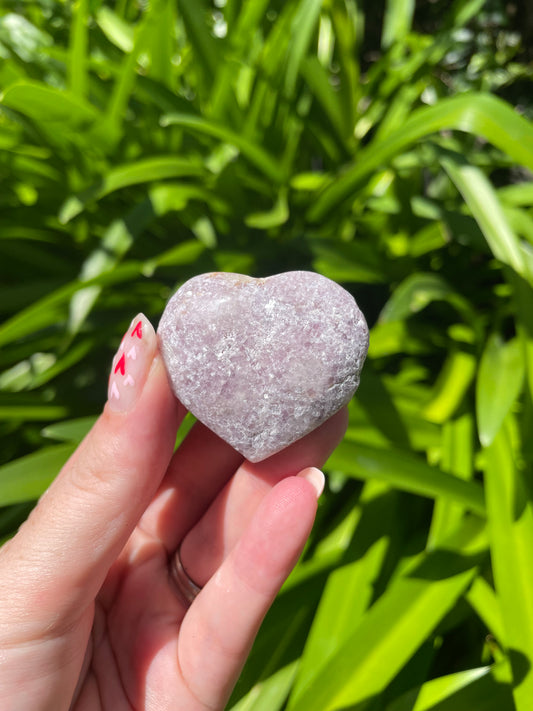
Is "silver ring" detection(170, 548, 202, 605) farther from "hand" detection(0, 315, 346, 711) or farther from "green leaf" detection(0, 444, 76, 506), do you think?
"green leaf" detection(0, 444, 76, 506)

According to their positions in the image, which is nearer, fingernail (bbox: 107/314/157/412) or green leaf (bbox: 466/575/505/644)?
fingernail (bbox: 107/314/157/412)

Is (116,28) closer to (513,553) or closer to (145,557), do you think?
(145,557)

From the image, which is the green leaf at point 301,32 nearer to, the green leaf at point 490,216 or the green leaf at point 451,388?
the green leaf at point 490,216

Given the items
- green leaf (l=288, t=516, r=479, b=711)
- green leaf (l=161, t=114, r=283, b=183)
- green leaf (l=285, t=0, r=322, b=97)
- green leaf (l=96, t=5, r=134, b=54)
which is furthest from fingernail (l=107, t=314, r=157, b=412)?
green leaf (l=96, t=5, r=134, b=54)

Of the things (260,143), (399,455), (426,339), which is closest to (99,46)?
(260,143)

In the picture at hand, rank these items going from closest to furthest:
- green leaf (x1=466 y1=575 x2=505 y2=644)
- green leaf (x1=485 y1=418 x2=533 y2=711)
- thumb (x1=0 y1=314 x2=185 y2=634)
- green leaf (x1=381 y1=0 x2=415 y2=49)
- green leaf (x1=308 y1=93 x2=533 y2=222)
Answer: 1. thumb (x1=0 y1=314 x2=185 y2=634)
2. green leaf (x1=485 y1=418 x2=533 y2=711)
3. green leaf (x1=466 y1=575 x2=505 y2=644)
4. green leaf (x1=308 y1=93 x2=533 y2=222)
5. green leaf (x1=381 y1=0 x2=415 y2=49)

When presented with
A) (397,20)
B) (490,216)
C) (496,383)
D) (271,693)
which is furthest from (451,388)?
(397,20)

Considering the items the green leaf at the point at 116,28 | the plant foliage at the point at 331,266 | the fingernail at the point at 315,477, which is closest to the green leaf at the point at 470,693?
the plant foliage at the point at 331,266

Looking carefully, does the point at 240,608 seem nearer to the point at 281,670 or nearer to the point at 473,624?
the point at 281,670
